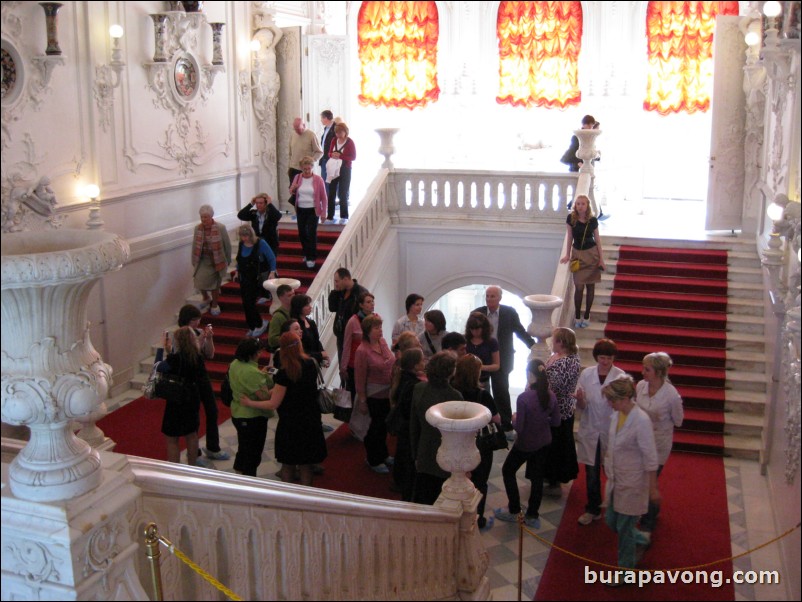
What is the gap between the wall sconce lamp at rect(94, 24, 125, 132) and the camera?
30.9ft

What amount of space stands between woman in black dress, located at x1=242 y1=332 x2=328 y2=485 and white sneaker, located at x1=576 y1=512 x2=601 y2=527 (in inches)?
77.7

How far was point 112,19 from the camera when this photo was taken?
30.9ft

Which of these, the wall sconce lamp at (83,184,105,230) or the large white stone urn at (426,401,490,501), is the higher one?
the wall sconce lamp at (83,184,105,230)

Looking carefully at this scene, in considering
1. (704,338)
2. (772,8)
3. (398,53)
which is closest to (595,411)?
(704,338)

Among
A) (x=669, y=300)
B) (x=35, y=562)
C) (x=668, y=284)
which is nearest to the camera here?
(x=35, y=562)

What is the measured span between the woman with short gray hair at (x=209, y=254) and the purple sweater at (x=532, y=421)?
5432 mm

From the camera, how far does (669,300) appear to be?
9984 mm

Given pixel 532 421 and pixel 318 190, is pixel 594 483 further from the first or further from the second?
pixel 318 190

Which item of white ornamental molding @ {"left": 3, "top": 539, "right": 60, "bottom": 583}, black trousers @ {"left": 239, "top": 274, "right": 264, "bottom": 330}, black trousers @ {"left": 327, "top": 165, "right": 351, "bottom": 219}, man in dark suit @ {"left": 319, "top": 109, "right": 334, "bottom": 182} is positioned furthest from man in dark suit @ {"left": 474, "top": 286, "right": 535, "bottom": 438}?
white ornamental molding @ {"left": 3, "top": 539, "right": 60, "bottom": 583}

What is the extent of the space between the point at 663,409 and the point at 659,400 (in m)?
0.07

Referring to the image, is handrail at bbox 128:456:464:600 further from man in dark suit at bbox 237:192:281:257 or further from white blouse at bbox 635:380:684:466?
man in dark suit at bbox 237:192:281:257

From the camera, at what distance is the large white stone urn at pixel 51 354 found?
256 centimetres

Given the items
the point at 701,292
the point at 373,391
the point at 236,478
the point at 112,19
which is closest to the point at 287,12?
the point at 112,19

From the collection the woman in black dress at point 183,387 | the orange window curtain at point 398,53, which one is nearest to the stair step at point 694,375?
the woman in black dress at point 183,387
